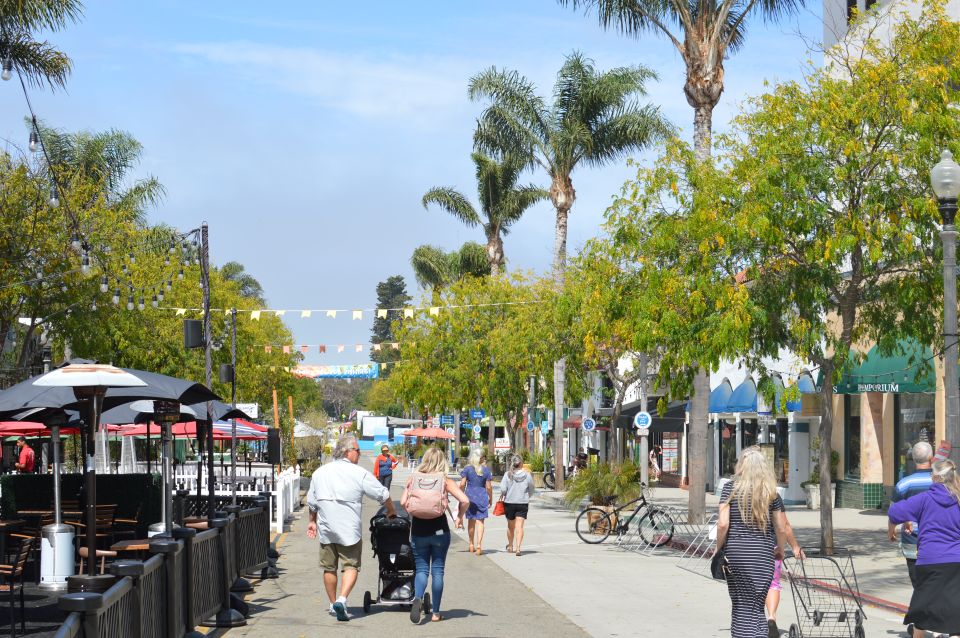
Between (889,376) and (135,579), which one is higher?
(889,376)

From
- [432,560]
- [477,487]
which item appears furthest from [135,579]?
[477,487]

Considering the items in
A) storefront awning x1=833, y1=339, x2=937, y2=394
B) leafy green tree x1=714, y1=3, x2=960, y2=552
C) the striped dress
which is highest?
leafy green tree x1=714, y1=3, x2=960, y2=552

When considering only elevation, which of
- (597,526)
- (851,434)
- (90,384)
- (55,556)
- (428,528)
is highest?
(90,384)

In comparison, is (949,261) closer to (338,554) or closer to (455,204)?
(338,554)

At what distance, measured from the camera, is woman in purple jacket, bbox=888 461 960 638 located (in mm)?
10148

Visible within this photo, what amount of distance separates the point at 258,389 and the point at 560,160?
39.1 metres

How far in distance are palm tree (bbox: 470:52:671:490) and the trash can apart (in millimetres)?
31354

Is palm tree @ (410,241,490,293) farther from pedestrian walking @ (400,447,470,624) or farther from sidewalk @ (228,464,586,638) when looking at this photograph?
pedestrian walking @ (400,447,470,624)

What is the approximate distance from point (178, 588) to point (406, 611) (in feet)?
13.2

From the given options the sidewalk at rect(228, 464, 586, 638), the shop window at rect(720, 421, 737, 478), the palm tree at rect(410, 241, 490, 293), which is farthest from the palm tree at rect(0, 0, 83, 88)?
the palm tree at rect(410, 241, 490, 293)

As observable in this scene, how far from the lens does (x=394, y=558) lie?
1422 cm

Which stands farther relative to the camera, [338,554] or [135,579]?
[338,554]

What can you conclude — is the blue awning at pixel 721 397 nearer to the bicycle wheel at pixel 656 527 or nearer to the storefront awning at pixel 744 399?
the storefront awning at pixel 744 399

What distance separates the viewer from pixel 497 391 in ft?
188
